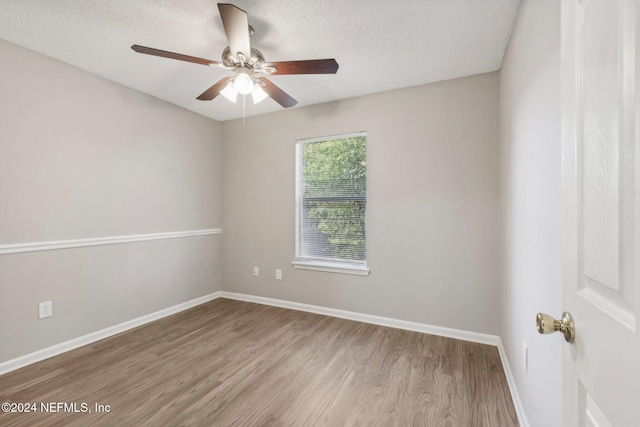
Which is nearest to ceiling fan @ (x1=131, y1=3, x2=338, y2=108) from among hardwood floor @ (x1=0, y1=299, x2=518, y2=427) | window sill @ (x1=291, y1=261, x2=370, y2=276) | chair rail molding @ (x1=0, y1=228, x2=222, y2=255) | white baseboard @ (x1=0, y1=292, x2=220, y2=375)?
chair rail molding @ (x1=0, y1=228, x2=222, y2=255)

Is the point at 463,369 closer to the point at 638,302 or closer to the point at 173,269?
the point at 638,302

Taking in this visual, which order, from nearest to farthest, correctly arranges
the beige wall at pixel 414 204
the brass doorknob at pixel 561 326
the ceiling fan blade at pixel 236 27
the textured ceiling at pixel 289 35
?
the brass doorknob at pixel 561 326, the ceiling fan blade at pixel 236 27, the textured ceiling at pixel 289 35, the beige wall at pixel 414 204

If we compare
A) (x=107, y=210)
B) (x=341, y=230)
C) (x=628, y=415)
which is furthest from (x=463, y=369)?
(x=107, y=210)

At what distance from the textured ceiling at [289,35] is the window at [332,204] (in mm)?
774

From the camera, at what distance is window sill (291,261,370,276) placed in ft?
9.87

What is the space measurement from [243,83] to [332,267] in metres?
2.06

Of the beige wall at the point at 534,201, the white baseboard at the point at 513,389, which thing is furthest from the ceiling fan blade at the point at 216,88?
the white baseboard at the point at 513,389

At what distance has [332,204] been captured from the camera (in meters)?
3.25

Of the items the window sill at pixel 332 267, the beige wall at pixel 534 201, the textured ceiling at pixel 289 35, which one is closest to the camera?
the beige wall at pixel 534 201

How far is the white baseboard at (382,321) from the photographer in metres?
2.53

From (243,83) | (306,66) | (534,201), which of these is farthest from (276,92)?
(534,201)

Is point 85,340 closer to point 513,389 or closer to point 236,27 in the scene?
point 236,27

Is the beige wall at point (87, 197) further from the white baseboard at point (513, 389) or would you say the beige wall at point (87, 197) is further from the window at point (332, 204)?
the white baseboard at point (513, 389)

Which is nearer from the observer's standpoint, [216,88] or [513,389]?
[513,389]
